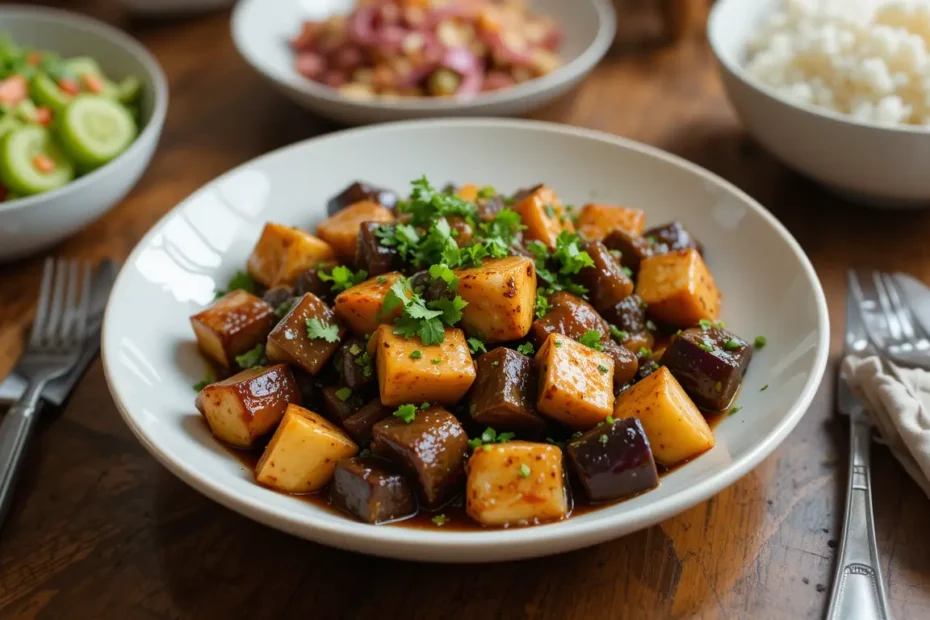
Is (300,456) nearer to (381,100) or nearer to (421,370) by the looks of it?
(421,370)

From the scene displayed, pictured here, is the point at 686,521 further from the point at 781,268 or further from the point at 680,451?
the point at 781,268

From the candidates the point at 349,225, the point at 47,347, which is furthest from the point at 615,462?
the point at 47,347

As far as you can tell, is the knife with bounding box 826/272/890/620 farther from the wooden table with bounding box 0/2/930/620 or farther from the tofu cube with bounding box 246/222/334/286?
the tofu cube with bounding box 246/222/334/286

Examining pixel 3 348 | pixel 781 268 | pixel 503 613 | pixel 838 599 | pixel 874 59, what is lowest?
pixel 3 348

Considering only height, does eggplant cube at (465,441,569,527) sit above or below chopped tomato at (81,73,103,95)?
above

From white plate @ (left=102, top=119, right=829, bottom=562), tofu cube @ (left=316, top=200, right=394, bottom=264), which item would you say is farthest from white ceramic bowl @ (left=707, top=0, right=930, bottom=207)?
tofu cube @ (left=316, top=200, right=394, bottom=264)

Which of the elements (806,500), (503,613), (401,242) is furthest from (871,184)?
(503,613)

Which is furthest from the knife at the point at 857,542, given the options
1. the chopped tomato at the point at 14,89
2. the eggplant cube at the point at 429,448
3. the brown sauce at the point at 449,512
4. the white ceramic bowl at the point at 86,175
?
the chopped tomato at the point at 14,89
